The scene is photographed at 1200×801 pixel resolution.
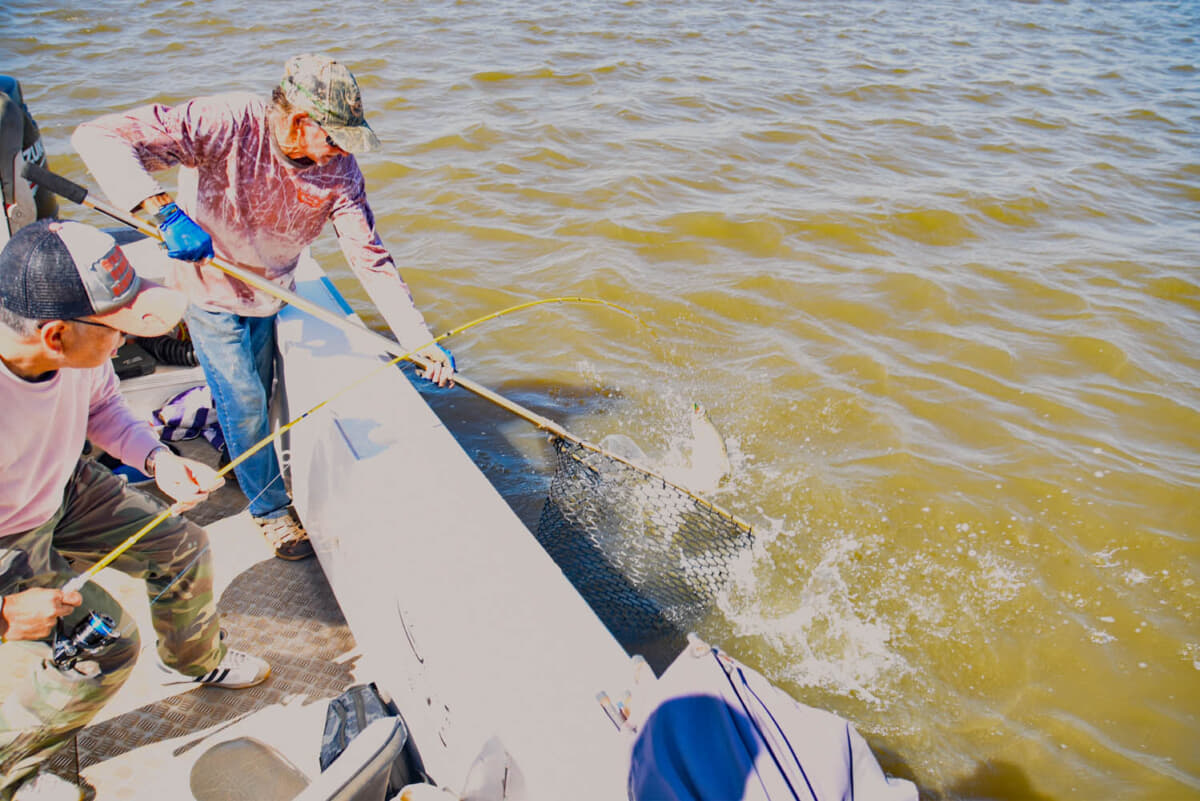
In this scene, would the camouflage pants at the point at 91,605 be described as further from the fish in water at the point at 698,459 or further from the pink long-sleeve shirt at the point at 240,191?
the fish in water at the point at 698,459

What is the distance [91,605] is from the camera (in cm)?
216

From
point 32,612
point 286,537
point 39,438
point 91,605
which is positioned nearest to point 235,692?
point 286,537

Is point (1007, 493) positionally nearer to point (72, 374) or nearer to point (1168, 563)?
point (1168, 563)

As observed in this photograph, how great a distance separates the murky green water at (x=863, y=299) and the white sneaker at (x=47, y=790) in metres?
2.18

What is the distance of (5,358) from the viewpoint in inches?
72.9

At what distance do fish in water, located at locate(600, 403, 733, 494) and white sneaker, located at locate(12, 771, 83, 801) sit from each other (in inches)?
99.7

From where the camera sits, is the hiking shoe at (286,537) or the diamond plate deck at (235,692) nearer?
the diamond plate deck at (235,692)

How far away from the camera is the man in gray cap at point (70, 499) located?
1817 mm

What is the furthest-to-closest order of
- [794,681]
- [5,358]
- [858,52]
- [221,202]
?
[858,52] < [794,681] < [221,202] < [5,358]

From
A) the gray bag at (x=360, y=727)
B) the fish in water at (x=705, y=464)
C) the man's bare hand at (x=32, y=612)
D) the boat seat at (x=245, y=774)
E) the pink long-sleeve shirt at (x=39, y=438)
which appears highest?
the pink long-sleeve shirt at (x=39, y=438)

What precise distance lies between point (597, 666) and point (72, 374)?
5.37ft

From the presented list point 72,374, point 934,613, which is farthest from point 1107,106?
point 72,374

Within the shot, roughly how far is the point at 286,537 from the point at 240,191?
4.90 feet

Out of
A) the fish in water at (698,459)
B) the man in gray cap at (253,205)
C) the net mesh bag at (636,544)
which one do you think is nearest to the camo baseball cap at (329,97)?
the man in gray cap at (253,205)
